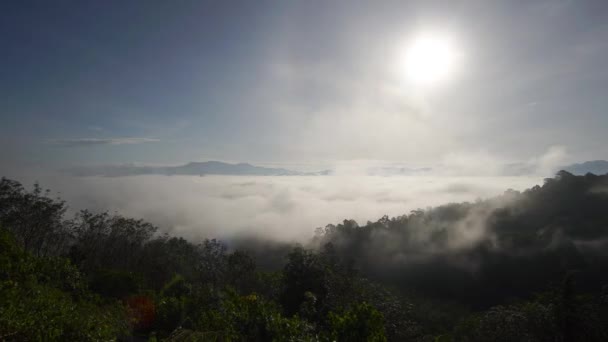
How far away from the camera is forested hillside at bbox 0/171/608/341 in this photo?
39.7 ft

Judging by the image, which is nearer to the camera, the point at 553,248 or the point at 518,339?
the point at 518,339

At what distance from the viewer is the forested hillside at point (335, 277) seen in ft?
39.7

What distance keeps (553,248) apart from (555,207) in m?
28.0

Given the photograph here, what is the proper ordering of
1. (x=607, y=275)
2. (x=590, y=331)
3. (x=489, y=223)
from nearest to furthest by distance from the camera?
(x=590, y=331) < (x=607, y=275) < (x=489, y=223)

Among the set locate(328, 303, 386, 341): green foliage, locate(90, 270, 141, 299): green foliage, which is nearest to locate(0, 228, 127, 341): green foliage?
locate(328, 303, 386, 341): green foliage

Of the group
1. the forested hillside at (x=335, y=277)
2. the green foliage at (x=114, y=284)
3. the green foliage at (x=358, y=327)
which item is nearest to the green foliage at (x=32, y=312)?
the forested hillside at (x=335, y=277)

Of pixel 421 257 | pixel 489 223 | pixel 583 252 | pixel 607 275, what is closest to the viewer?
pixel 607 275

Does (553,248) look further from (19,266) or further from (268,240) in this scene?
(268,240)

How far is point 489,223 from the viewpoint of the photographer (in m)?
97.6

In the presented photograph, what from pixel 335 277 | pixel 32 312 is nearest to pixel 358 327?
pixel 32 312

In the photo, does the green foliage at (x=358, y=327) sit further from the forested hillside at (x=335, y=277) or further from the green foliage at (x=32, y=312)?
the green foliage at (x=32, y=312)

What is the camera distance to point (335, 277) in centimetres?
3959

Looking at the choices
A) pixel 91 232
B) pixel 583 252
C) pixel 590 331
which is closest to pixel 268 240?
pixel 91 232

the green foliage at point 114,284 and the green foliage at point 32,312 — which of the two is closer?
the green foliage at point 32,312
